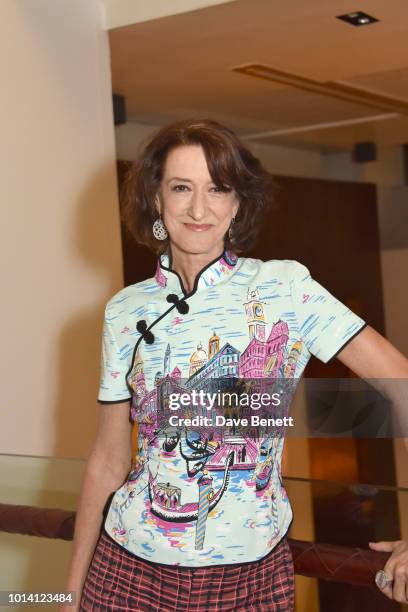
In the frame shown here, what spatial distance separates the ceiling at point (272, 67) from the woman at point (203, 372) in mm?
1753

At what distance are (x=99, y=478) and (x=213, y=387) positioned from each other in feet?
0.86

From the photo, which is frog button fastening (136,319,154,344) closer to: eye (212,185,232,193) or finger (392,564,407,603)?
eye (212,185,232,193)

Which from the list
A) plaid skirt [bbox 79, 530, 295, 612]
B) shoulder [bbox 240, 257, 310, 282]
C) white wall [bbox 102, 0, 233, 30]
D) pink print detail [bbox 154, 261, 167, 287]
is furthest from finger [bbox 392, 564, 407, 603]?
white wall [bbox 102, 0, 233, 30]

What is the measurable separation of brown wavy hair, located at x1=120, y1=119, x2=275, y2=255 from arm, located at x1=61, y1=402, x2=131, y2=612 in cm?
28

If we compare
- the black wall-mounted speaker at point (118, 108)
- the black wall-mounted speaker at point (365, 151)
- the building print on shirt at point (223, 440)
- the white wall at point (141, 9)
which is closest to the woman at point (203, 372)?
the building print on shirt at point (223, 440)

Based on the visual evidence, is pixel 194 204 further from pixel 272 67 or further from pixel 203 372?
pixel 272 67

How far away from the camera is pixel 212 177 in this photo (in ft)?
4.41

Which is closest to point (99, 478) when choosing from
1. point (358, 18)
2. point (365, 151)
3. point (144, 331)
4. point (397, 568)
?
point (144, 331)

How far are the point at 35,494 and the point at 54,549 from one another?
12 cm

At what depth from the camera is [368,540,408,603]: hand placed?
4.26 feet

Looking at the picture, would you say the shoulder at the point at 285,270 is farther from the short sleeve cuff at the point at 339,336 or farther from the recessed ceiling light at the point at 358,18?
the recessed ceiling light at the point at 358,18

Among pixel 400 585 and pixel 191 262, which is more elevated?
pixel 191 262

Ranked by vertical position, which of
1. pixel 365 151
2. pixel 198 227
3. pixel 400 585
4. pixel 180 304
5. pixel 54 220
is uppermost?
pixel 365 151

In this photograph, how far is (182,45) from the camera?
3.48 metres
